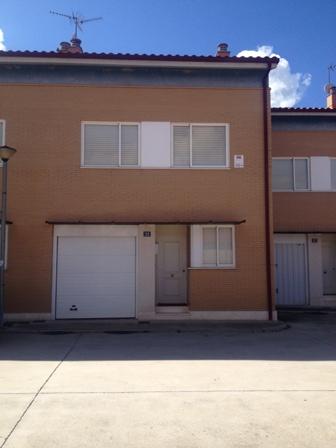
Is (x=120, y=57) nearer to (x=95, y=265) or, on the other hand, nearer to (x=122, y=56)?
(x=122, y=56)

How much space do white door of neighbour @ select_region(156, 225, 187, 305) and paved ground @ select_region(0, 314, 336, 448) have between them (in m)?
3.39

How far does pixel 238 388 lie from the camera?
21.2 feet

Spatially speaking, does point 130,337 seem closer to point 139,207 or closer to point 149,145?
point 139,207

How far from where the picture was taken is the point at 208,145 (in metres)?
13.2

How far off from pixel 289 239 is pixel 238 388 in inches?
428

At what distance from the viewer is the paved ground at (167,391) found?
188 inches

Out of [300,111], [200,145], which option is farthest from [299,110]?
[200,145]

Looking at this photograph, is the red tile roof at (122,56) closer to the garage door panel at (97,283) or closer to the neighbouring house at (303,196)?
the neighbouring house at (303,196)

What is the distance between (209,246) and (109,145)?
3934 millimetres

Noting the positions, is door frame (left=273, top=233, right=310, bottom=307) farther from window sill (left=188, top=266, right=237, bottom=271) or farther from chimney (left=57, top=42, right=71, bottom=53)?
chimney (left=57, top=42, right=71, bottom=53)

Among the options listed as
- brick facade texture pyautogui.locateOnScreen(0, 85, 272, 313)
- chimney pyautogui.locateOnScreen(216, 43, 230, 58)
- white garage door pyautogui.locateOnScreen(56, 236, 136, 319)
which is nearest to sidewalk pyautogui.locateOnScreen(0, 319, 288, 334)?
white garage door pyautogui.locateOnScreen(56, 236, 136, 319)

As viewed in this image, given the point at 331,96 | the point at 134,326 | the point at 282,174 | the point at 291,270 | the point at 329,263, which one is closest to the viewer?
the point at 134,326

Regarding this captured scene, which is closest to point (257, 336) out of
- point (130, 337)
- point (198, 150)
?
point (130, 337)

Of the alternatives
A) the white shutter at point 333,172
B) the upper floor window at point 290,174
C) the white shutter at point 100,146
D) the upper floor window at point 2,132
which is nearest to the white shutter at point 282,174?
the upper floor window at point 290,174
